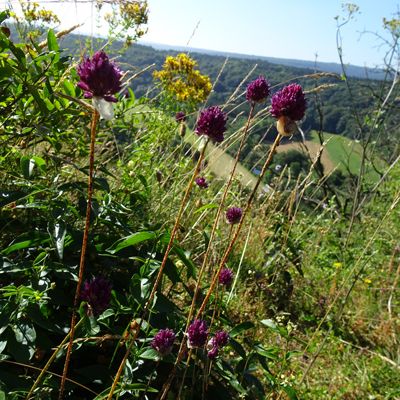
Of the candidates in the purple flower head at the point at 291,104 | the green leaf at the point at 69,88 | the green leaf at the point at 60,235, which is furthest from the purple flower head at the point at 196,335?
the green leaf at the point at 69,88

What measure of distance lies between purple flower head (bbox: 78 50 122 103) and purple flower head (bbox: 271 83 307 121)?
1.16ft

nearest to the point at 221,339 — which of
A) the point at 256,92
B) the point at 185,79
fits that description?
the point at 256,92

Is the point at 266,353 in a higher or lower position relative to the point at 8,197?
lower

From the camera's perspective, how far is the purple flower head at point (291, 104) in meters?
0.84

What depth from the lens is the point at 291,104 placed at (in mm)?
836

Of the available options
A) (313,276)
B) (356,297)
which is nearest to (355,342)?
(356,297)

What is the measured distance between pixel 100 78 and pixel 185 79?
9.86 feet

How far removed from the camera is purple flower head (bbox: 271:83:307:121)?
84 centimetres

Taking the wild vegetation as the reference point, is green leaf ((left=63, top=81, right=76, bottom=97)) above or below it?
above

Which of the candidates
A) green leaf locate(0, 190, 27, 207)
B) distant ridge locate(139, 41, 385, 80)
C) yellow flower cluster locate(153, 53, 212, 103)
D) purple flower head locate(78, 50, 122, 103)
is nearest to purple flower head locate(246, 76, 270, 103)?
purple flower head locate(78, 50, 122, 103)

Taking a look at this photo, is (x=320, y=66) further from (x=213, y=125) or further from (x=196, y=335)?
(x=196, y=335)

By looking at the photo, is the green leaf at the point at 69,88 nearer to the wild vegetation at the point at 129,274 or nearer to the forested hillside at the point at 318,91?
the wild vegetation at the point at 129,274

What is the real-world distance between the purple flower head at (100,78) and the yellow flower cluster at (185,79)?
2473 mm

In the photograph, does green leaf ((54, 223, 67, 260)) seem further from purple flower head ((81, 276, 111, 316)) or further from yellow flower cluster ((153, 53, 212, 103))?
yellow flower cluster ((153, 53, 212, 103))
